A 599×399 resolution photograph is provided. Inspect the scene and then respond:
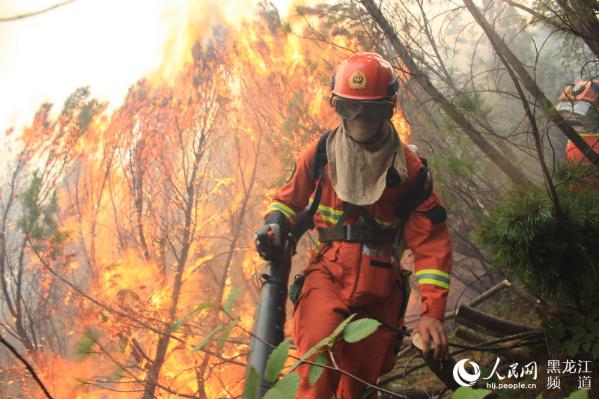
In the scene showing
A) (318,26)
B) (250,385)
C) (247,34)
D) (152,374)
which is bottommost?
(152,374)

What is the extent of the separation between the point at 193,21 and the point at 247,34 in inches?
65.7

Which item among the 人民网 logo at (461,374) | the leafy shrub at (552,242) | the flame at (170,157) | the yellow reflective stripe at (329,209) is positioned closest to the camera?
the 人民网 logo at (461,374)

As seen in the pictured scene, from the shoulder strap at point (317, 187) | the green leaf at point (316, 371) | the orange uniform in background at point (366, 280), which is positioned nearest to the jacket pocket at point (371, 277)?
the orange uniform in background at point (366, 280)

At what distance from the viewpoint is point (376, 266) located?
2.28 m

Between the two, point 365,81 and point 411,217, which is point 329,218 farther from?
point 365,81

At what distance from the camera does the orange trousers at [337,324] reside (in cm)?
209

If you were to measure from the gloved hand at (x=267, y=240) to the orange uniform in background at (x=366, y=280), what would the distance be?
0.78 feet

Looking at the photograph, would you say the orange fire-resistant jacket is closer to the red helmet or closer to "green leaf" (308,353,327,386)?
the red helmet

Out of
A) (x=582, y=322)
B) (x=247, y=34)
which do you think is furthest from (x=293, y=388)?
(x=247, y=34)

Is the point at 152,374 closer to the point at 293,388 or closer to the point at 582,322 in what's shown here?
the point at 582,322

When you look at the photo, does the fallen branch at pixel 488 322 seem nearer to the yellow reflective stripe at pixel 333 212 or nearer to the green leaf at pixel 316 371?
the yellow reflective stripe at pixel 333 212

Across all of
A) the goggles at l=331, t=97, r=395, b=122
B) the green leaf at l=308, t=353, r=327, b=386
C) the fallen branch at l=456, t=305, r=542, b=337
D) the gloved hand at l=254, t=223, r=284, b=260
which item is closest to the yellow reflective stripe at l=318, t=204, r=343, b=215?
the gloved hand at l=254, t=223, r=284, b=260

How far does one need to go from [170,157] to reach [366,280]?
8435mm

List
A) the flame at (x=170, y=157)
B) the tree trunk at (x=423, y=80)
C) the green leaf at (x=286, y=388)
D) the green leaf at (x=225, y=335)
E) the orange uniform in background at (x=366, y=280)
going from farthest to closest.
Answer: the flame at (x=170, y=157) → the tree trunk at (x=423, y=80) → the orange uniform in background at (x=366, y=280) → the green leaf at (x=225, y=335) → the green leaf at (x=286, y=388)
